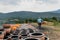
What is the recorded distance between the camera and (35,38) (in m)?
7.21

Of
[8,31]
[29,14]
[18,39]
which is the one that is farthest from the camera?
[29,14]

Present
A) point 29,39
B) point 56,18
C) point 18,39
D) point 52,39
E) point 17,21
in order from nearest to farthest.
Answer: point 29,39
point 18,39
point 52,39
point 17,21
point 56,18

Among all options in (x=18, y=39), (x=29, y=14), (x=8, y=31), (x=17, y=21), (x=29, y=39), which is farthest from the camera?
(x=29, y=14)

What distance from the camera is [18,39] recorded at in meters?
8.83

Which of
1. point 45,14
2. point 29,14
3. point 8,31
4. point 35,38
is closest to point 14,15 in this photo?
point 29,14

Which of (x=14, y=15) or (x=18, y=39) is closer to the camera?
(x=18, y=39)

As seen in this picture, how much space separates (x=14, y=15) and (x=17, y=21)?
2554 mm

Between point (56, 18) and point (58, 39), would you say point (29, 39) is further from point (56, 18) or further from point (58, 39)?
point (56, 18)

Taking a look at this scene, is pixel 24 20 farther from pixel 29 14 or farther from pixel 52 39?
pixel 52 39

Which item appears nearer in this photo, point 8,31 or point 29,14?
point 8,31

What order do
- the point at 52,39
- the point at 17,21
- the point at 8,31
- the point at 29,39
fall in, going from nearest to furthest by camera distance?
the point at 29,39 < the point at 52,39 < the point at 8,31 < the point at 17,21

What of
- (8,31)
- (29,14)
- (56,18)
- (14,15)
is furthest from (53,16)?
(8,31)

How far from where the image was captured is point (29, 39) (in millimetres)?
7098

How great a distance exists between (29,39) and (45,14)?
549 inches
